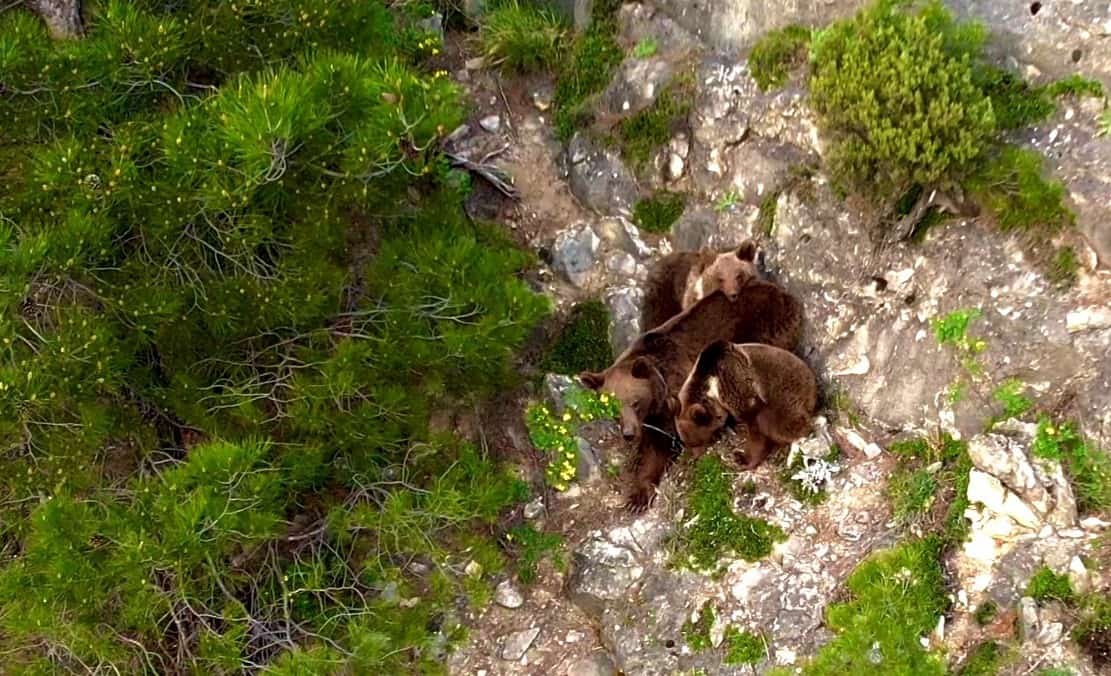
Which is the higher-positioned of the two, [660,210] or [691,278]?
[660,210]

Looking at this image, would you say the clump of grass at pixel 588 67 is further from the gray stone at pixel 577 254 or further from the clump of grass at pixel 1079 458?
the clump of grass at pixel 1079 458

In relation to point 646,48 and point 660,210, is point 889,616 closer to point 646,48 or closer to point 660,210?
point 660,210

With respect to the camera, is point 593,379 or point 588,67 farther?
point 588,67

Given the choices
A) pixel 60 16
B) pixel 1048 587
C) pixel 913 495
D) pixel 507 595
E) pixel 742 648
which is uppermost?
Result: pixel 60 16

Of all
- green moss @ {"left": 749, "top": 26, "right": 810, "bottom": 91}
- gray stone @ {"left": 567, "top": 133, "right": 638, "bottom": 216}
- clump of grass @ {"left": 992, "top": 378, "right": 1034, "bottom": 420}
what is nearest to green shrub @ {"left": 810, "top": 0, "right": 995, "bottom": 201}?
green moss @ {"left": 749, "top": 26, "right": 810, "bottom": 91}

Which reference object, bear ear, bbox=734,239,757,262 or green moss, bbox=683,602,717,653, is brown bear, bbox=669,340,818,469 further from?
green moss, bbox=683,602,717,653

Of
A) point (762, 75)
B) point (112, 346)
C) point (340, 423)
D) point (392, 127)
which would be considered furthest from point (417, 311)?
point (762, 75)

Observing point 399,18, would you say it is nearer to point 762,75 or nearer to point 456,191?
point 456,191

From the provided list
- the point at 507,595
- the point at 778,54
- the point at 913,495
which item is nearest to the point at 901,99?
the point at 778,54
